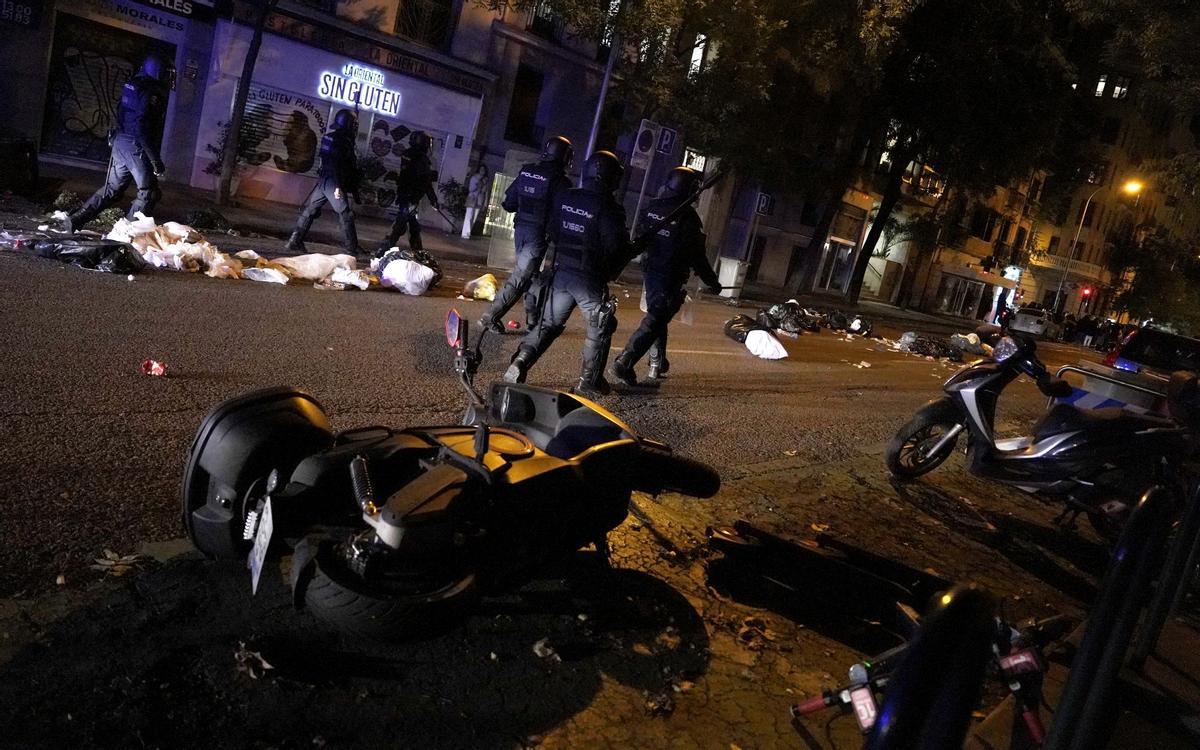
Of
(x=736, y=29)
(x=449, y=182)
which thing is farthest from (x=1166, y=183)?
(x=449, y=182)

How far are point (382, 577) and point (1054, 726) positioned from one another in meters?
1.92

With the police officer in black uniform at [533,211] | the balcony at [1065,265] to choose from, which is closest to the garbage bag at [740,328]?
the police officer in black uniform at [533,211]

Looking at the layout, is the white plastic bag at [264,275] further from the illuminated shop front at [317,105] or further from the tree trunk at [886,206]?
the tree trunk at [886,206]

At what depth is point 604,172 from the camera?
632cm

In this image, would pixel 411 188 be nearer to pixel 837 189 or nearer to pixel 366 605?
pixel 366 605

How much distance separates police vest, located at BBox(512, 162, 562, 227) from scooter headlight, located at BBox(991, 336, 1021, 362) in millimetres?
3953

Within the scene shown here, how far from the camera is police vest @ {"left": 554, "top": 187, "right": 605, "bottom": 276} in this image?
253 inches

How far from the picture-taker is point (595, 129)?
59.3 ft

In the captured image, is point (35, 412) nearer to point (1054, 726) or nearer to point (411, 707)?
point (411, 707)

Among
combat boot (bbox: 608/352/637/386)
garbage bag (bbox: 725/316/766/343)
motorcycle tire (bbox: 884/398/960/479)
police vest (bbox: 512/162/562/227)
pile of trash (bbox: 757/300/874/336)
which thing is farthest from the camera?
pile of trash (bbox: 757/300/874/336)

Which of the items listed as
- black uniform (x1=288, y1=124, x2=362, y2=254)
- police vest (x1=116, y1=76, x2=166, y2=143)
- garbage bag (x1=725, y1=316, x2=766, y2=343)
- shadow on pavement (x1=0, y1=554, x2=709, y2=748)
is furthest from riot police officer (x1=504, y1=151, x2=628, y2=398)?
black uniform (x1=288, y1=124, x2=362, y2=254)

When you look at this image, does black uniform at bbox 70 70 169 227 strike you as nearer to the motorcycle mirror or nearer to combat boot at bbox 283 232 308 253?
combat boot at bbox 283 232 308 253

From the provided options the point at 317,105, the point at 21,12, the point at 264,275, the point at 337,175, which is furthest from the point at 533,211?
the point at 317,105

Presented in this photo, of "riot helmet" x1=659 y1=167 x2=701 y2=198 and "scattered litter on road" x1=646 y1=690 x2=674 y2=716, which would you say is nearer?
"scattered litter on road" x1=646 y1=690 x2=674 y2=716
